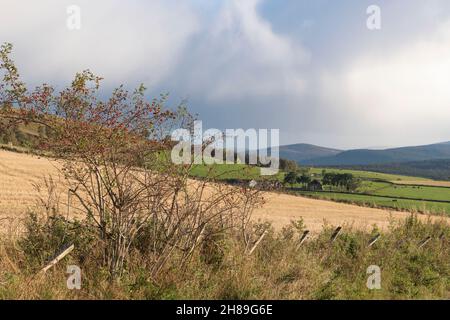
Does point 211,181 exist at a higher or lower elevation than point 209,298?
higher

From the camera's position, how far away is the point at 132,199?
734 centimetres

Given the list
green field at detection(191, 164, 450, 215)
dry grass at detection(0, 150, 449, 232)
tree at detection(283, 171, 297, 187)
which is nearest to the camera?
green field at detection(191, 164, 450, 215)

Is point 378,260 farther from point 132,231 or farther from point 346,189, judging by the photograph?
point 346,189

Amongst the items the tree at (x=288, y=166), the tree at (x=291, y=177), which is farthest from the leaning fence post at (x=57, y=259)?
the tree at (x=288, y=166)

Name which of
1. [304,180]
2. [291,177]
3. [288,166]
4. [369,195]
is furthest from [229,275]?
[288,166]

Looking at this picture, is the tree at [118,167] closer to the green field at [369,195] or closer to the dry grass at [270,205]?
the green field at [369,195]

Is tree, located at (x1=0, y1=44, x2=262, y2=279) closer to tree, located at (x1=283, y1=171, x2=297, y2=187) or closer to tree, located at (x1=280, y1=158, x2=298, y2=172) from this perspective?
tree, located at (x1=283, y1=171, x2=297, y2=187)

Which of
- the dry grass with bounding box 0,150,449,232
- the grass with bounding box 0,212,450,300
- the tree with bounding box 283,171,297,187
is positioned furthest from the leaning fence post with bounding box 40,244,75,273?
the tree with bounding box 283,171,297,187

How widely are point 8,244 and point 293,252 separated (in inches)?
215

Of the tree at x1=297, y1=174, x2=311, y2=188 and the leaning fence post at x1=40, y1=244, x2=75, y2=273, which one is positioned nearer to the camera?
the leaning fence post at x1=40, y1=244, x2=75, y2=273

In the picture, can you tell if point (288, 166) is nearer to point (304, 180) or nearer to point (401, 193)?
point (304, 180)

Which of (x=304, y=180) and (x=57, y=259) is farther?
(x=304, y=180)

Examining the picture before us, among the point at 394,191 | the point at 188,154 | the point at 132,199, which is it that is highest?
the point at 188,154
